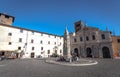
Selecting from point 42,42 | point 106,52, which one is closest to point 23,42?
point 42,42

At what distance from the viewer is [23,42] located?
31.8 m

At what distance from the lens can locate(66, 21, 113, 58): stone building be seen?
2873 centimetres

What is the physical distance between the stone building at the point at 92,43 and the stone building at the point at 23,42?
12036 mm

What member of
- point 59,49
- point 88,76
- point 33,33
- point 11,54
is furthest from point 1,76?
point 59,49

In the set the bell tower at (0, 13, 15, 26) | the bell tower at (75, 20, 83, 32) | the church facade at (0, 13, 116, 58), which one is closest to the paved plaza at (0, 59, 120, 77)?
the church facade at (0, 13, 116, 58)

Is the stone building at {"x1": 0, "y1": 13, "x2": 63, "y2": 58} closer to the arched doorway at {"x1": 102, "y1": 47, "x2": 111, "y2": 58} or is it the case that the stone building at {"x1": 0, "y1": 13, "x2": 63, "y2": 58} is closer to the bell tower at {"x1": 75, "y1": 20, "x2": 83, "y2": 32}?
the bell tower at {"x1": 75, "y1": 20, "x2": 83, "y2": 32}

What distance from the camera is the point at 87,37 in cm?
3338

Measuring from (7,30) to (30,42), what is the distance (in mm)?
9453

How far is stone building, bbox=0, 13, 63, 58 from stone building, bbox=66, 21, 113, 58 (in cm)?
1204

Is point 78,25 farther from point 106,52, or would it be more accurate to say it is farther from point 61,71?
point 61,71

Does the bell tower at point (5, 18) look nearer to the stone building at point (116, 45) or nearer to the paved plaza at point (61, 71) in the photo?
the paved plaza at point (61, 71)

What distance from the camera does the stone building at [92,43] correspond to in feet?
94.2

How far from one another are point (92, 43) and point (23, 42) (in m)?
27.7

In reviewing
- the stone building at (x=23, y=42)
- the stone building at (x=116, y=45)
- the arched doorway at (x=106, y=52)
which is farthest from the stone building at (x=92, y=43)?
the stone building at (x=23, y=42)
